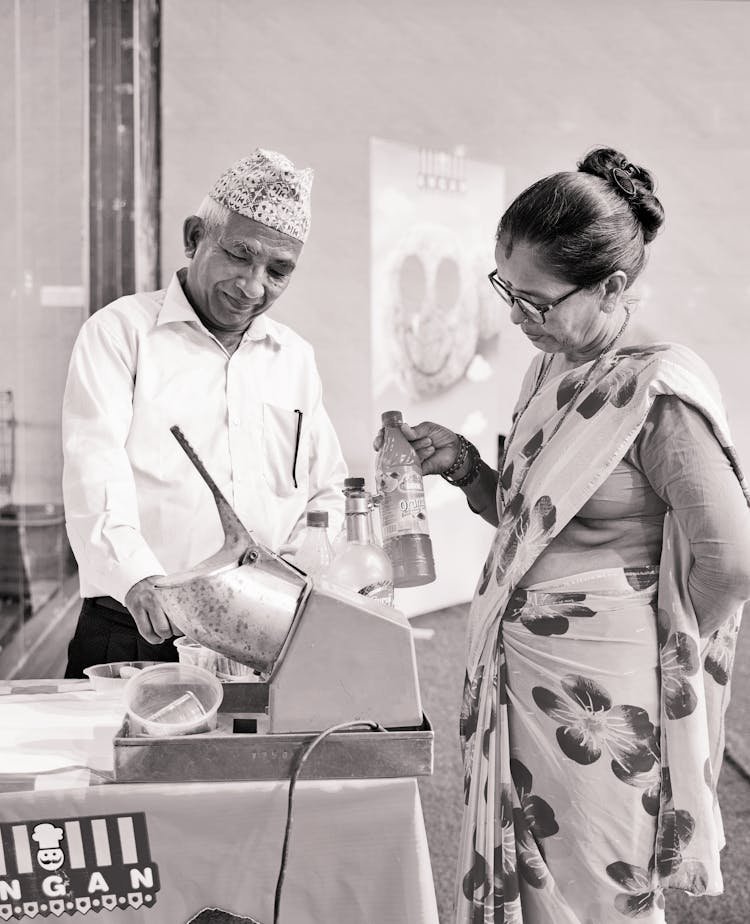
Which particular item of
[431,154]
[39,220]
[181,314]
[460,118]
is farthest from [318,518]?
[460,118]

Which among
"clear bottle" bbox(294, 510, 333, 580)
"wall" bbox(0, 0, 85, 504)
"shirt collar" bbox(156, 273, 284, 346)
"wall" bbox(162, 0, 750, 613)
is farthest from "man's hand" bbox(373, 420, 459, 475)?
"wall" bbox(162, 0, 750, 613)

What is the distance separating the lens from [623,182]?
1405 millimetres

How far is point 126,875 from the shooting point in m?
1.16

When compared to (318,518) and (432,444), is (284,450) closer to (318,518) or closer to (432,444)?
(432,444)

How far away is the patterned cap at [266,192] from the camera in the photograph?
1724mm

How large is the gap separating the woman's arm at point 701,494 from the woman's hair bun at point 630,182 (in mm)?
294

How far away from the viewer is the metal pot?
3.67 ft

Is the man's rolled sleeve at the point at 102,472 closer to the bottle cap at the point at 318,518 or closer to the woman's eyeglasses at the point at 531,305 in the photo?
the bottle cap at the point at 318,518

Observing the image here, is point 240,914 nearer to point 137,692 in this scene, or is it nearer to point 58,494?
point 137,692

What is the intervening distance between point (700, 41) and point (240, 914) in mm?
5327

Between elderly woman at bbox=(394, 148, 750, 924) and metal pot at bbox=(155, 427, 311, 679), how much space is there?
1.44 feet

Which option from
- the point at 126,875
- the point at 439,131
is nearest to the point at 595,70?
the point at 439,131

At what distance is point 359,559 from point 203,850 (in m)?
0.48

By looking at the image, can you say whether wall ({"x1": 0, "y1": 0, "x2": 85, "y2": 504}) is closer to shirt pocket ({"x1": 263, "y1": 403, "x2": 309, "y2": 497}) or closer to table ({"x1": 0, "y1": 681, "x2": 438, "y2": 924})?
shirt pocket ({"x1": 263, "y1": 403, "x2": 309, "y2": 497})
